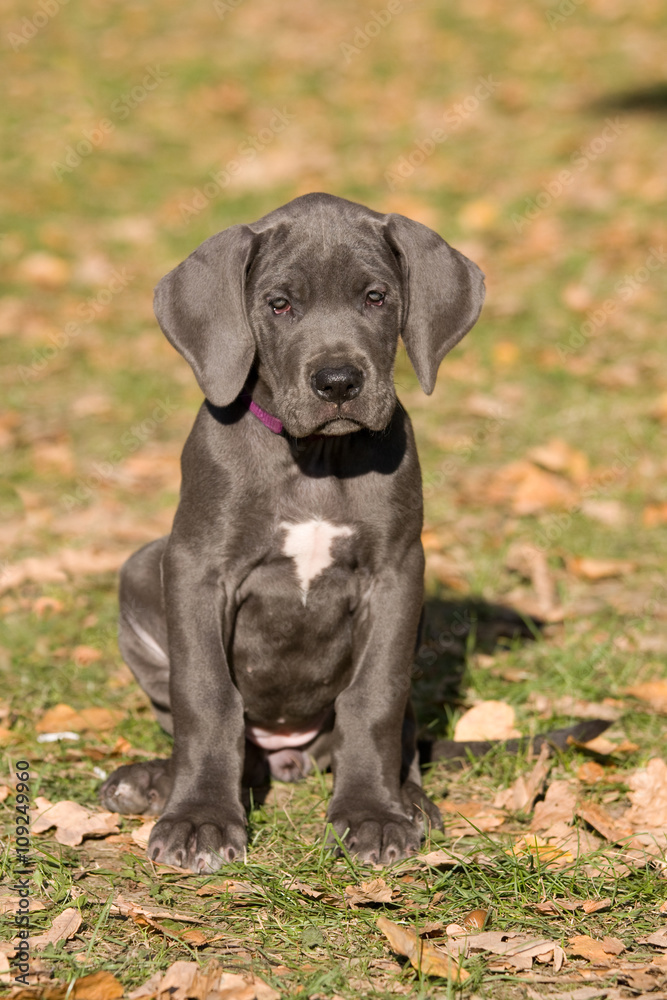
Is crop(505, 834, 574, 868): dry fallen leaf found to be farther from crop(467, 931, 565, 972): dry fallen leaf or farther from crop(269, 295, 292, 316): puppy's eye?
crop(269, 295, 292, 316): puppy's eye

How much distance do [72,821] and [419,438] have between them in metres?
4.37

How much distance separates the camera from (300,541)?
3789 millimetres

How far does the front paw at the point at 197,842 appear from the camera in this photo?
11.5 ft

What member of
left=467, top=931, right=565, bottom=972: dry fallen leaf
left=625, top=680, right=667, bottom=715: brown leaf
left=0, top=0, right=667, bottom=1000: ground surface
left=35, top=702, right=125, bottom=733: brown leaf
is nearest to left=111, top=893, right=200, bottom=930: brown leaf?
left=0, top=0, right=667, bottom=1000: ground surface

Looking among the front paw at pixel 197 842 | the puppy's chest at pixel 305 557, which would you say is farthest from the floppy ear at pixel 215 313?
the front paw at pixel 197 842

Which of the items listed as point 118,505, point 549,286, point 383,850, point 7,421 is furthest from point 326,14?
point 383,850

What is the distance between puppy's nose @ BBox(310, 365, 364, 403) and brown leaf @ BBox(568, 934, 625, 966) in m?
1.66

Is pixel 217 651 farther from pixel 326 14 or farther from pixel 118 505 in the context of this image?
pixel 326 14

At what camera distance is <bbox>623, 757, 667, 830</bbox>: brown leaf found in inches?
154

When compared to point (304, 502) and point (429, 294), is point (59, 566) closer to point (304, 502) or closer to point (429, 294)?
point (304, 502)

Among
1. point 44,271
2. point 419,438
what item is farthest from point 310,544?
point 44,271

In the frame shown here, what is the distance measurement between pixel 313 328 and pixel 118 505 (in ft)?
11.5

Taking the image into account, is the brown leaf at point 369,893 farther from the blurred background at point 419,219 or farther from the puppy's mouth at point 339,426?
the blurred background at point 419,219

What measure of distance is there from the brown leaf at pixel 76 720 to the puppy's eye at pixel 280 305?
6.01 feet
